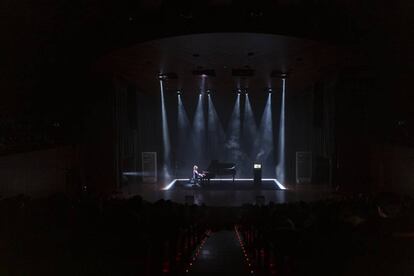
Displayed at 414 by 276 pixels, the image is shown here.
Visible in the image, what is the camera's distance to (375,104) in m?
18.8

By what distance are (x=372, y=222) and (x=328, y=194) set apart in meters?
12.3

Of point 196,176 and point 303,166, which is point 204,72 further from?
point 303,166

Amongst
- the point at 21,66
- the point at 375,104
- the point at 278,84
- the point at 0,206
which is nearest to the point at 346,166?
the point at 375,104

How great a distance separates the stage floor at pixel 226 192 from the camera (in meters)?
18.1

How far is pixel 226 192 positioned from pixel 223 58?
22.8 ft

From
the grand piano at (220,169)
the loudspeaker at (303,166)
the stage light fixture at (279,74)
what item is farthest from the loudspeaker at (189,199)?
the loudspeaker at (303,166)

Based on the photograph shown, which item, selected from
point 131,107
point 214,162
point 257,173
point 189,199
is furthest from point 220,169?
point 189,199

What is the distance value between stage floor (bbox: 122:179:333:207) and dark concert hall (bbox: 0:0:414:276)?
0.43 feet

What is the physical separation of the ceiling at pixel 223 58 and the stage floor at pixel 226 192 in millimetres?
4486

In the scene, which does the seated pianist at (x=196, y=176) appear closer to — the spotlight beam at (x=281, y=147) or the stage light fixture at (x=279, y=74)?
the spotlight beam at (x=281, y=147)

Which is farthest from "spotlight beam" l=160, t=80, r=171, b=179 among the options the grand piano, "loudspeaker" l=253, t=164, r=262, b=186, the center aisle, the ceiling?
the center aisle

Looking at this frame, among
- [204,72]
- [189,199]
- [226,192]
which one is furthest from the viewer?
[226,192]

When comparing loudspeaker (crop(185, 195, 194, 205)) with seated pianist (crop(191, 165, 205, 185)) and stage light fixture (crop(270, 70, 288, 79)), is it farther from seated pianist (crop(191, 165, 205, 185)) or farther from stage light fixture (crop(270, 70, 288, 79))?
seated pianist (crop(191, 165, 205, 185))

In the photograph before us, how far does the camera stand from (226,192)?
20.8m
